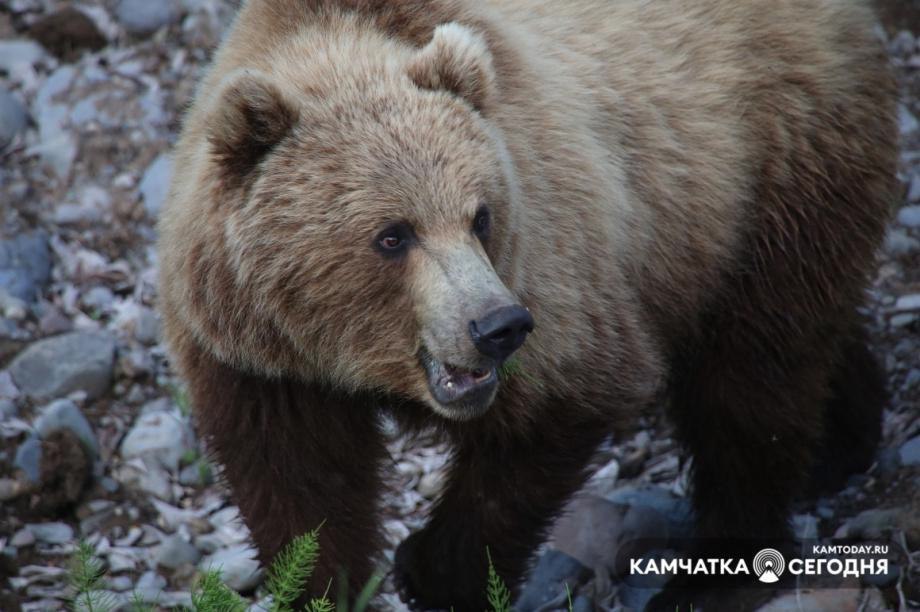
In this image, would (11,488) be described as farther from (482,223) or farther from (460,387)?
(482,223)

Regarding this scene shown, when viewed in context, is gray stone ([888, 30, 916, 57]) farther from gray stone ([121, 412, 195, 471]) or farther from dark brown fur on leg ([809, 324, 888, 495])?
gray stone ([121, 412, 195, 471])

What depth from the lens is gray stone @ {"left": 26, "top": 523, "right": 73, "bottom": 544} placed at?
6.06m

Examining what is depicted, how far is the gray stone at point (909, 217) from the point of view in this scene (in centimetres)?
796

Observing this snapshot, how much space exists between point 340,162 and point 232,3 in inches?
223

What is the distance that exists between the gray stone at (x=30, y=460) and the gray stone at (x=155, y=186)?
2078 millimetres

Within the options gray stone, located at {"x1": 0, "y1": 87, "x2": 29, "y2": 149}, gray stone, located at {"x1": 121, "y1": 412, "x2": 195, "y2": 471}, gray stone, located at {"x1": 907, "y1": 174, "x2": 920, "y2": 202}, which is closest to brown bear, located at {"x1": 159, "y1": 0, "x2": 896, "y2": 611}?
gray stone, located at {"x1": 121, "y1": 412, "x2": 195, "y2": 471}

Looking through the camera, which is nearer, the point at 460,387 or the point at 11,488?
the point at 460,387

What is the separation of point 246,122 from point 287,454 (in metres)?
1.26

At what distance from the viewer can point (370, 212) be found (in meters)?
4.07

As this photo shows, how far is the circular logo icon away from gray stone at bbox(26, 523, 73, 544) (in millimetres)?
3300

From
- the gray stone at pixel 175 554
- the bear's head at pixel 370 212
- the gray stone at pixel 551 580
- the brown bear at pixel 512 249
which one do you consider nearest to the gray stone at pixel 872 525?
the brown bear at pixel 512 249

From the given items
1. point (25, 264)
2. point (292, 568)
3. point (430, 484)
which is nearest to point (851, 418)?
point (430, 484)

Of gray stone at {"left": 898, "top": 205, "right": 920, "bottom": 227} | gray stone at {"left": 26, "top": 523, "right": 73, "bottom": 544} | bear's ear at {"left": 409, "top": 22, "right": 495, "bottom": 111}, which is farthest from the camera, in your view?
gray stone at {"left": 898, "top": 205, "right": 920, "bottom": 227}

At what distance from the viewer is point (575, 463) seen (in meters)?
4.95
